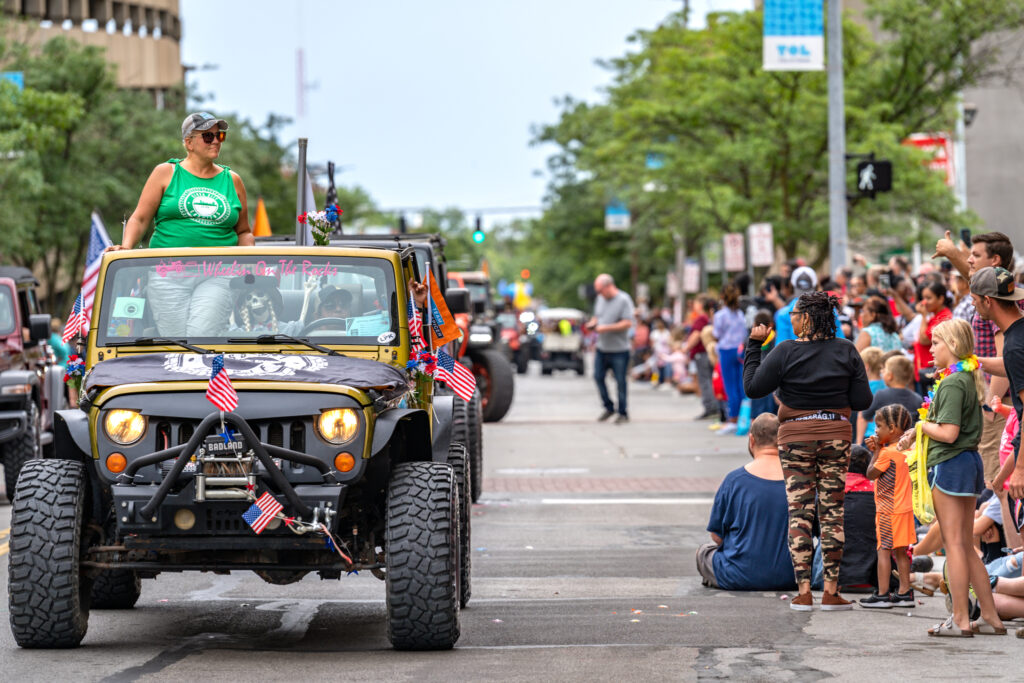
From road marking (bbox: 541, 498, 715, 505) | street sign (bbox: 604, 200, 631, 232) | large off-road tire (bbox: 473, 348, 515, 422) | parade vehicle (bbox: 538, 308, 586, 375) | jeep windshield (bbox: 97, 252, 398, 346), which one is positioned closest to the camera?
jeep windshield (bbox: 97, 252, 398, 346)

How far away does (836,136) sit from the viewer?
26094 mm

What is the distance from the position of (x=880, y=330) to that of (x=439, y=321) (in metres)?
6.57

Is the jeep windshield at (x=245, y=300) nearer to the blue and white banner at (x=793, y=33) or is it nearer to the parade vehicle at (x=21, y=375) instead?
the parade vehicle at (x=21, y=375)

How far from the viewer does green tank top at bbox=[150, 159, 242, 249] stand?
30.5 feet

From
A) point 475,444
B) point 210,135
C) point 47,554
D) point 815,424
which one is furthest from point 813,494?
point 475,444

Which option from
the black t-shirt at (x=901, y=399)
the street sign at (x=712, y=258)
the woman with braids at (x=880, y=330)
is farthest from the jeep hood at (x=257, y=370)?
the street sign at (x=712, y=258)

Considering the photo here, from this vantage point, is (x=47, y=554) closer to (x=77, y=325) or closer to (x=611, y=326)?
(x=77, y=325)

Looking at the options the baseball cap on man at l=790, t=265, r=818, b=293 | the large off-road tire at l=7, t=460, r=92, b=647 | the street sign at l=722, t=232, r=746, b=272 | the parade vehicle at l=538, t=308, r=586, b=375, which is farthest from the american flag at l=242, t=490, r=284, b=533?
the parade vehicle at l=538, t=308, r=586, b=375

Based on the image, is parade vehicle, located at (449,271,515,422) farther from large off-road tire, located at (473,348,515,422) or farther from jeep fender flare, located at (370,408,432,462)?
jeep fender flare, located at (370,408,432,462)

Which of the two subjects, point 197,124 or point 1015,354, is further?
point 197,124

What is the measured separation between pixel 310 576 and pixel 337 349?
128 inches

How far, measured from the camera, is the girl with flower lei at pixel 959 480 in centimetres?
826

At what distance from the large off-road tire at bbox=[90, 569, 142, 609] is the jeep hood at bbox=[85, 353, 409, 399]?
5.07 ft

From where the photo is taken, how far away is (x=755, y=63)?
109 ft
